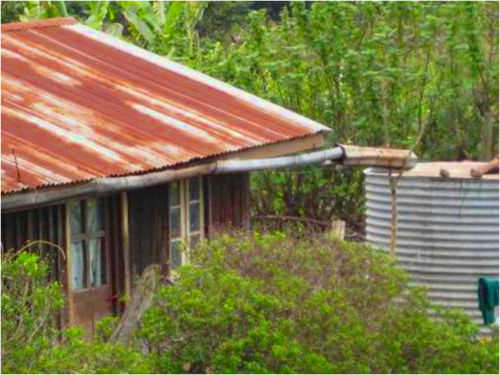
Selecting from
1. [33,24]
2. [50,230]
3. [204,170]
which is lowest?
[50,230]

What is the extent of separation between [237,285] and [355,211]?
922 cm

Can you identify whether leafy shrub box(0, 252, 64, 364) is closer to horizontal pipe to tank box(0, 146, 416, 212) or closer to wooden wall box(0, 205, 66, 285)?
horizontal pipe to tank box(0, 146, 416, 212)

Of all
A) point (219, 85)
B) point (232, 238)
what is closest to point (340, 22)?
point (219, 85)

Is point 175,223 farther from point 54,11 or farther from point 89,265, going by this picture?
point 54,11

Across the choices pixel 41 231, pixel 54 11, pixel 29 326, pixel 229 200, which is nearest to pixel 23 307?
pixel 29 326

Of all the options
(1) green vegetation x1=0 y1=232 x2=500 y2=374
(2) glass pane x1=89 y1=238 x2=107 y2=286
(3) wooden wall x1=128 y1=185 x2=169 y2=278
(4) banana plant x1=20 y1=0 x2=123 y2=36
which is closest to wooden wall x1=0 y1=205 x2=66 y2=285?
(2) glass pane x1=89 y1=238 x2=107 y2=286

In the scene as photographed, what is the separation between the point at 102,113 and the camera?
12.2 meters

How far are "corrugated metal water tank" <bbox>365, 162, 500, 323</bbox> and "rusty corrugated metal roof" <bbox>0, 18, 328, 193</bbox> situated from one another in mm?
1305

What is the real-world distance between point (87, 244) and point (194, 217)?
1769 mm

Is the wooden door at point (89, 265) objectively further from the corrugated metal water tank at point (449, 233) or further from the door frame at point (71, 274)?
the corrugated metal water tank at point (449, 233)

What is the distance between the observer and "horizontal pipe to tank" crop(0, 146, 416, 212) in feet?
31.8

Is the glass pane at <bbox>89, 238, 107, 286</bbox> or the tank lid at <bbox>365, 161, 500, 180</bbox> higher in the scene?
the tank lid at <bbox>365, 161, 500, 180</bbox>

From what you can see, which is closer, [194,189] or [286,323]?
[286,323]

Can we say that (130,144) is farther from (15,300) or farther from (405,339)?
(15,300)
